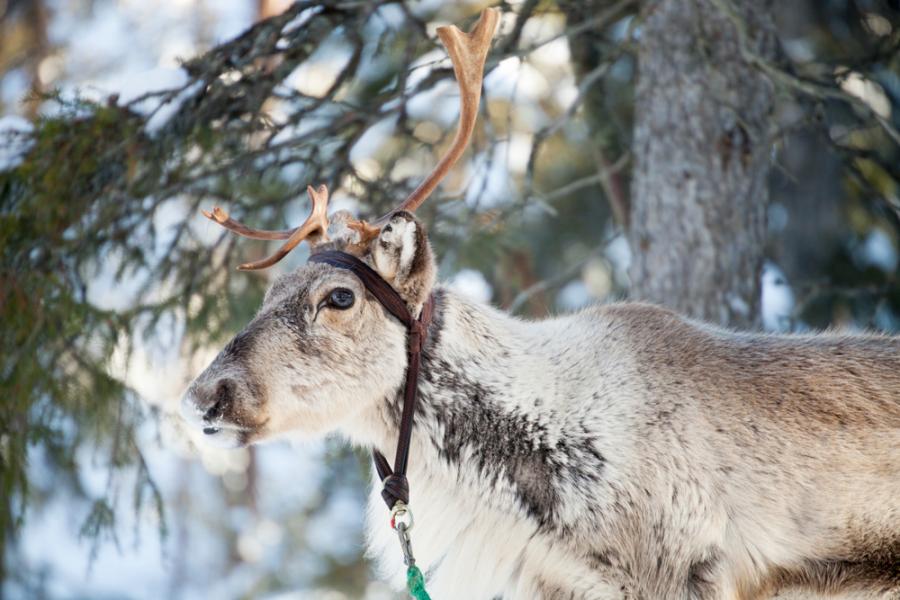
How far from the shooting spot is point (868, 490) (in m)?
3.73

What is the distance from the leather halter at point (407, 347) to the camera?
388 centimetres

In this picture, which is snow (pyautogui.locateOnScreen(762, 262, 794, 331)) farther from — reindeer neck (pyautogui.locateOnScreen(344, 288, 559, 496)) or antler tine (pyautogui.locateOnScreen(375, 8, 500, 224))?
antler tine (pyautogui.locateOnScreen(375, 8, 500, 224))

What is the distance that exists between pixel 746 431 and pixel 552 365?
0.78 metres

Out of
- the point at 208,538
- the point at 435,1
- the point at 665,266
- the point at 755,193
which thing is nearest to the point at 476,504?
the point at 665,266

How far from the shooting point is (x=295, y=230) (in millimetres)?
4293

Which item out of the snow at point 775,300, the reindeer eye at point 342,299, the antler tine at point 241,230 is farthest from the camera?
the snow at point 775,300

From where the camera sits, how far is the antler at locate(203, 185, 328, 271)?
4.18 m

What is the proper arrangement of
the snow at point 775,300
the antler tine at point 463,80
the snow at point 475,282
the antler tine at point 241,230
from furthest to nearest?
the snow at point 475,282, the snow at point 775,300, the antler tine at point 241,230, the antler tine at point 463,80

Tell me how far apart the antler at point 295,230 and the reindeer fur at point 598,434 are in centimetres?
18

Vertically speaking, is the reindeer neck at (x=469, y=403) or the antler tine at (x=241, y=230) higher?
the antler tine at (x=241, y=230)

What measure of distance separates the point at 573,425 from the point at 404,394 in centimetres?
65

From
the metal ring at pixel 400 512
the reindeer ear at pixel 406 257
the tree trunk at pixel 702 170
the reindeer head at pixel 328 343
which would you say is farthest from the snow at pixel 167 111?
the metal ring at pixel 400 512

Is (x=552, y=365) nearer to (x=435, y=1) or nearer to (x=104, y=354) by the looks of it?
(x=104, y=354)

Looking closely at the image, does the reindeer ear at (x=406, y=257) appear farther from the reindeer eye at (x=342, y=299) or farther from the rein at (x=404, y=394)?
the reindeer eye at (x=342, y=299)
